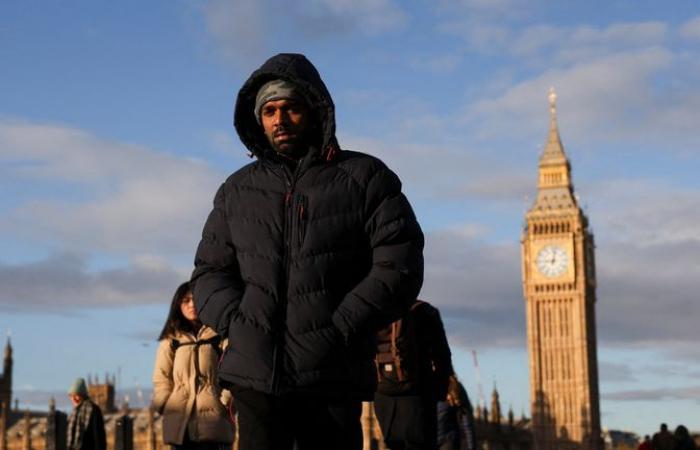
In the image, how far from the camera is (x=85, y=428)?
13.2 m

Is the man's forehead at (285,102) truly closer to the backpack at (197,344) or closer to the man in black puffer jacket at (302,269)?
the man in black puffer jacket at (302,269)

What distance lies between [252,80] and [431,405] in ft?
20.1

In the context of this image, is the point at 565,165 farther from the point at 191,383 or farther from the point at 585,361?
the point at 191,383

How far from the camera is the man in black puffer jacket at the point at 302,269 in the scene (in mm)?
5832

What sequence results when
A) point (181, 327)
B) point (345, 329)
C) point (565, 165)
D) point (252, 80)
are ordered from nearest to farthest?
1. point (345, 329)
2. point (252, 80)
3. point (181, 327)
4. point (565, 165)

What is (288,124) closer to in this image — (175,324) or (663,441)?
(175,324)

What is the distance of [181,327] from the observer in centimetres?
1063

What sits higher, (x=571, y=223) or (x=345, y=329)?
(x=571, y=223)

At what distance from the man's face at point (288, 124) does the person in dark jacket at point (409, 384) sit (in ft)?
17.6

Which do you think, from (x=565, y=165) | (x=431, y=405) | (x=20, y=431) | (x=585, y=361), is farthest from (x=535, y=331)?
(x=431, y=405)

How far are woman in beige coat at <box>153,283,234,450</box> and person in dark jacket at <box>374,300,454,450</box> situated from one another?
57.8 inches

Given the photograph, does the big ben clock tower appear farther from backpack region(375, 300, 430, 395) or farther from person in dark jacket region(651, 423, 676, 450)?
backpack region(375, 300, 430, 395)

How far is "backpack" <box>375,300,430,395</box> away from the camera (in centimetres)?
1153

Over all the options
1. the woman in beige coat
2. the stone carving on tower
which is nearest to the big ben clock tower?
the stone carving on tower
